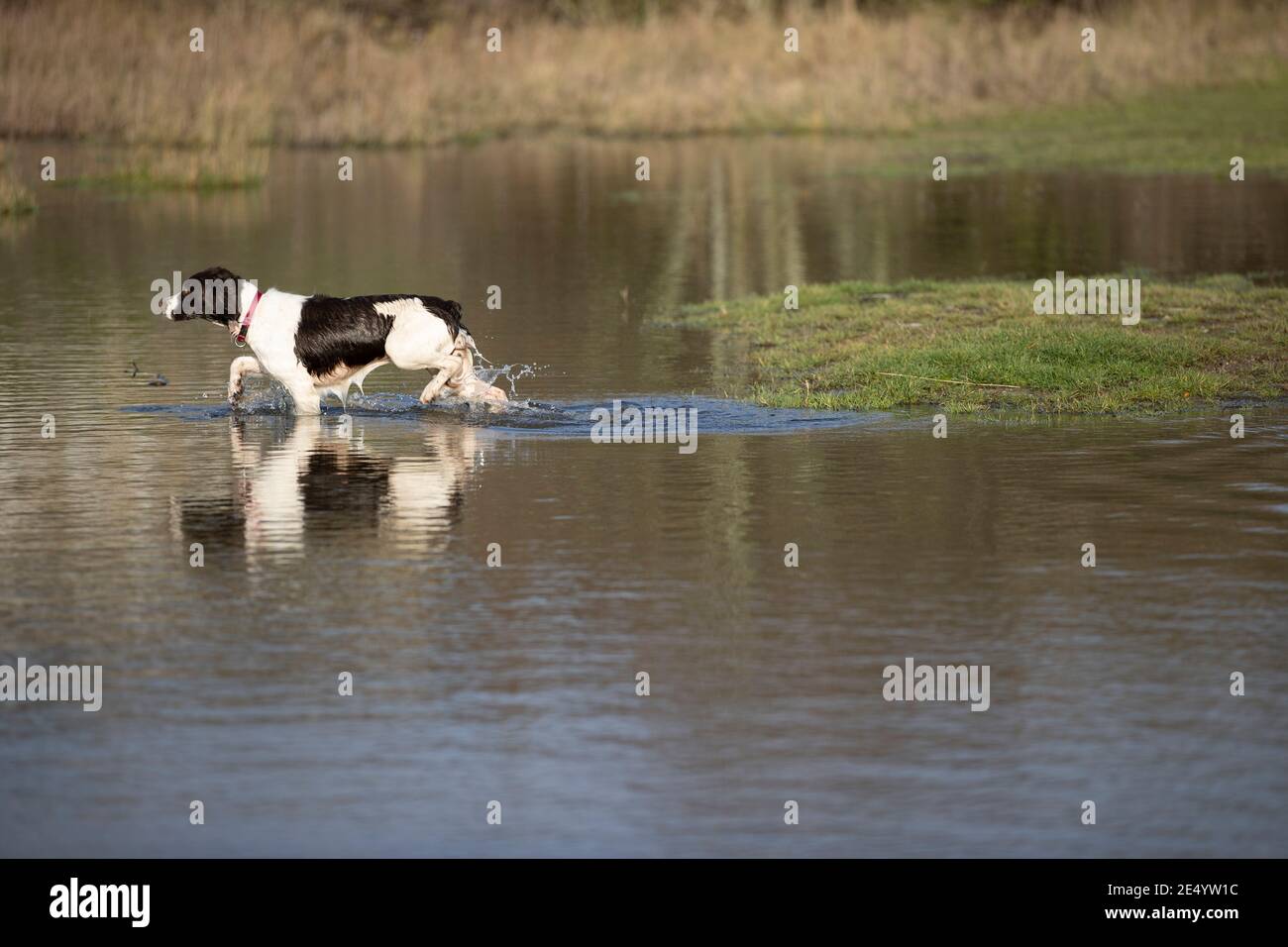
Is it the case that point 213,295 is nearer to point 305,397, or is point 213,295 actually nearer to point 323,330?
point 323,330

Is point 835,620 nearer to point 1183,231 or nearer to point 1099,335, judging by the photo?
point 1099,335

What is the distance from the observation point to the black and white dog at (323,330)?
14.3 metres

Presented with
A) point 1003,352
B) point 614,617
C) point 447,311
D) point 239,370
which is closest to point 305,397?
point 239,370

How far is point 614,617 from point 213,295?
5.70 meters

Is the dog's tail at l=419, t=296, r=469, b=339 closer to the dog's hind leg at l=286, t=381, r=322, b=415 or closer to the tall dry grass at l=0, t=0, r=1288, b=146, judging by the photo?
the dog's hind leg at l=286, t=381, r=322, b=415

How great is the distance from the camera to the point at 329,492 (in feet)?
41.4

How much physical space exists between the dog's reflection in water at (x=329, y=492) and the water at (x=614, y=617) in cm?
4

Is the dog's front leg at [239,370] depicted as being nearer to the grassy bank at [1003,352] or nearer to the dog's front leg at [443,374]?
the dog's front leg at [443,374]

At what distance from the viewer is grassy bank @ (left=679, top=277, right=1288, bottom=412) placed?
15.6 meters

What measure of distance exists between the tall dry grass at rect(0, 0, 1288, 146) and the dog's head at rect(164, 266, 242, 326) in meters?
25.2

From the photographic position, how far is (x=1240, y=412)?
1504cm
